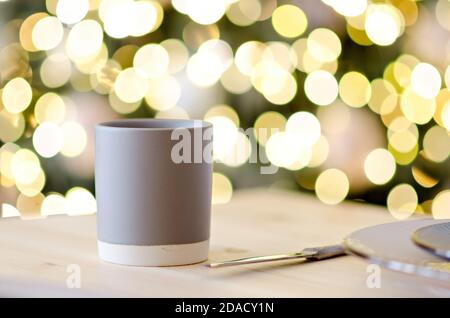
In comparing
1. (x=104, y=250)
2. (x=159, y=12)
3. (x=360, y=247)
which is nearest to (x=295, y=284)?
(x=360, y=247)

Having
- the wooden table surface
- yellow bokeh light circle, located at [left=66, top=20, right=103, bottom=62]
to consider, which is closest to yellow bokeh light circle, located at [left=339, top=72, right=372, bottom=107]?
yellow bokeh light circle, located at [left=66, top=20, right=103, bottom=62]

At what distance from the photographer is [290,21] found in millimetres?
1700

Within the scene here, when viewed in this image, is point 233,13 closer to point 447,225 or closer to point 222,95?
point 222,95

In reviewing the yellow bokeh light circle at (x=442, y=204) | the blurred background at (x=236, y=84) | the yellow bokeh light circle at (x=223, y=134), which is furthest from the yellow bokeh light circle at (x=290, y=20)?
the yellow bokeh light circle at (x=442, y=204)

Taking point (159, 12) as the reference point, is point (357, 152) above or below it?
below

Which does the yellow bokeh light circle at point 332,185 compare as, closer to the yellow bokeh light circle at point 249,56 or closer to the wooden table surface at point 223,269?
Result: the yellow bokeh light circle at point 249,56

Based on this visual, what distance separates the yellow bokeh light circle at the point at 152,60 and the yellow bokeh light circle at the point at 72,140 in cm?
18

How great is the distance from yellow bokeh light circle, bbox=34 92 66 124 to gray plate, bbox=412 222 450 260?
1074 mm

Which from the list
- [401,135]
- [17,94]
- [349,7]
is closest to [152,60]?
[17,94]

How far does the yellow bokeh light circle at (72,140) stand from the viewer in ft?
5.74

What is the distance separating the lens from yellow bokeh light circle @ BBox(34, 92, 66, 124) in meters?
1.65

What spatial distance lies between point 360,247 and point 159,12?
1.08 metres

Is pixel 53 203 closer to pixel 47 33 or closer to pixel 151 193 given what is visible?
pixel 47 33

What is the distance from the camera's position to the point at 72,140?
5.79 feet
